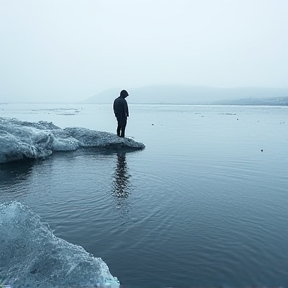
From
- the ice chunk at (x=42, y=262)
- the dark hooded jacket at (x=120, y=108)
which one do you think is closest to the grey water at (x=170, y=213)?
the ice chunk at (x=42, y=262)

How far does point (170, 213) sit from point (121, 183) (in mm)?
2849

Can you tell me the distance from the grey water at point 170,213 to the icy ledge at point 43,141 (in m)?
0.59

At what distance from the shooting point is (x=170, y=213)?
21.9 feet

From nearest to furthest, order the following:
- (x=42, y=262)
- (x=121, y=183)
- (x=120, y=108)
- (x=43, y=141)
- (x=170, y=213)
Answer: (x=42, y=262) → (x=170, y=213) → (x=121, y=183) → (x=43, y=141) → (x=120, y=108)

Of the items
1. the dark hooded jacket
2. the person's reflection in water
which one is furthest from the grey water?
the dark hooded jacket

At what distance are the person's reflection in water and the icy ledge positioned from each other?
362cm

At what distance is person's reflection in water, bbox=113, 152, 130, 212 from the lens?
7.60 meters

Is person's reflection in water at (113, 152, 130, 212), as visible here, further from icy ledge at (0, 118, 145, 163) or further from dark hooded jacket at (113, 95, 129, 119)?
dark hooded jacket at (113, 95, 129, 119)

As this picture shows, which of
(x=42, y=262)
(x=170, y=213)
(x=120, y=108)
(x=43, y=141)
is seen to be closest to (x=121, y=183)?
(x=170, y=213)

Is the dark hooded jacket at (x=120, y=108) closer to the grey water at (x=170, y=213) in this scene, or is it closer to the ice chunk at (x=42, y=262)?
the grey water at (x=170, y=213)

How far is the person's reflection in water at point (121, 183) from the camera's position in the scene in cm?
760

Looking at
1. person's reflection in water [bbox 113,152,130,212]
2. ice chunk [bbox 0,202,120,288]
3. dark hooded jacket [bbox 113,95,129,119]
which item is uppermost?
dark hooded jacket [bbox 113,95,129,119]

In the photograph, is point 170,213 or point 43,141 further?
point 43,141

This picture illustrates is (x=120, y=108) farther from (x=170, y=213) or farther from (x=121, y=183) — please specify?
(x=170, y=213)
